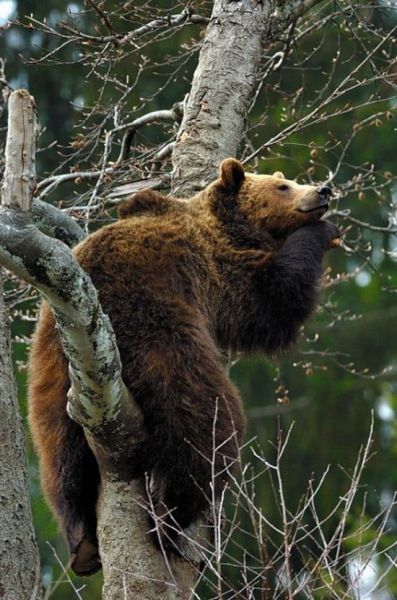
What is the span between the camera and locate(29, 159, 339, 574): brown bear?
561cm

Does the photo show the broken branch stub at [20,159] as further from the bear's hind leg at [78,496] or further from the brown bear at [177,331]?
the bear's hind leg at [78,496]

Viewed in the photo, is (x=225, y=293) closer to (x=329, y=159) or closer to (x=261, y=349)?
(x=261, y=349)

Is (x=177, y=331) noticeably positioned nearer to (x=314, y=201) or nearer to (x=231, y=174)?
(x=231, y=174)

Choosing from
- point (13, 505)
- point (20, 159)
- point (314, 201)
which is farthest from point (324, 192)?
point (20, 159)

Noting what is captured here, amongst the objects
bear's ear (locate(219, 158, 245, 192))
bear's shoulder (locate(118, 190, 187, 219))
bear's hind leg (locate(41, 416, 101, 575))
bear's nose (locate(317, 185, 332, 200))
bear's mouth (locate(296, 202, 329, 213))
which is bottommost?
bear's hind leg (locate(41, 416, 101, 575))

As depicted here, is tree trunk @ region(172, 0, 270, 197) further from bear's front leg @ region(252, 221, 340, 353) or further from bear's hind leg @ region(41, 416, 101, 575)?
bear's hind leg @ region(41, 416, 101, 575)

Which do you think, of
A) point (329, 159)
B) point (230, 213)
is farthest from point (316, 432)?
point (230, 213)

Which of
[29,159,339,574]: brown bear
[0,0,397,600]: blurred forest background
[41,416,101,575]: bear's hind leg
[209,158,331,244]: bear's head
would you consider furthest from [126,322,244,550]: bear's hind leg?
[0,0,397,600]: blurred forest background

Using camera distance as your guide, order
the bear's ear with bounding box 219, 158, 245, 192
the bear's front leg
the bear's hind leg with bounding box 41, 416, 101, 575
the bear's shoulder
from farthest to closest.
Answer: the bear's ear with bounding box 219, 158, 245, 192 < the bear's front leg < the bear's shoulder < the bear's hind leg with bounding box 41, 416, 101, 575

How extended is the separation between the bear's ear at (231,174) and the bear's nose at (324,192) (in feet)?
1.50

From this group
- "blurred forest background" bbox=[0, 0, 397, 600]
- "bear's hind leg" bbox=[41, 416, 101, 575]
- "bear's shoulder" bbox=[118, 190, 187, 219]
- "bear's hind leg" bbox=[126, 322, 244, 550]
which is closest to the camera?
"bear's hind leg" bbox=[126, 322, 244, 550]

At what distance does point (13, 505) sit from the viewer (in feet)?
17.5

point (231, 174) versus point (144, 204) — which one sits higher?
point (144, 204)

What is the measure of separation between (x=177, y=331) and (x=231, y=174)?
1452mm
